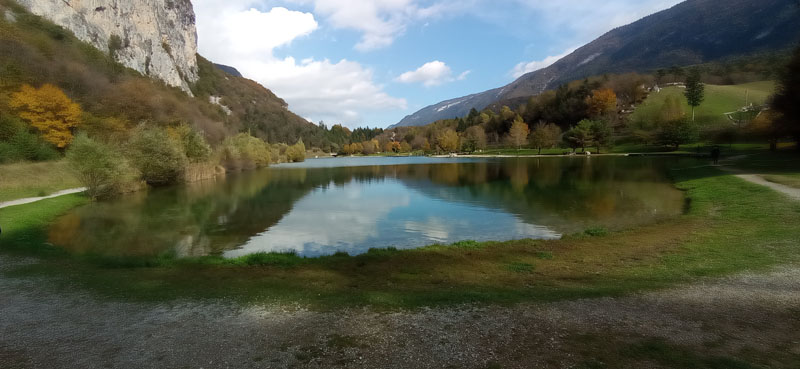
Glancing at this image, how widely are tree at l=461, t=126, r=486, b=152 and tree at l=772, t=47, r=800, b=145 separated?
106126 mm

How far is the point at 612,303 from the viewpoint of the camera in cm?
772

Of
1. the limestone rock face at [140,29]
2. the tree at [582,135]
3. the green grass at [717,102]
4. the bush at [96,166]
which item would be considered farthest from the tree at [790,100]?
the limestone rock face at [140,29]

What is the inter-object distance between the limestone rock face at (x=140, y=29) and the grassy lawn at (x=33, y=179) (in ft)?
252

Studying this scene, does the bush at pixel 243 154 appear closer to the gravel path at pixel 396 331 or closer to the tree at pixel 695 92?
the gravel path at pixel 396 331

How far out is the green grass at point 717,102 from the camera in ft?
349

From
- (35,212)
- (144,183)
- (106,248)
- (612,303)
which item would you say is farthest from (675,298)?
(144,183)

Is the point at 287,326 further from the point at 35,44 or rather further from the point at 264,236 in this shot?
the point at 35,44

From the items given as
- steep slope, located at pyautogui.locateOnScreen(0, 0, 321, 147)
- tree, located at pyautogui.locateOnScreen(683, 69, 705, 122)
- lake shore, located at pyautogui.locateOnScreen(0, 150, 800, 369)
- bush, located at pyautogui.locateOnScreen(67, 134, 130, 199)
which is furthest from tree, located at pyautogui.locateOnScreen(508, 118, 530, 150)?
lake shore, located at pyautogui.locateOnScreen(0, 150, 800, 369)

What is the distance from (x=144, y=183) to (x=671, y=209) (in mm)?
52067

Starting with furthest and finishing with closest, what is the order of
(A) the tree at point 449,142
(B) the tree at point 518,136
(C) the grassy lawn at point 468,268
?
(A) the tree at point 449,142
(B) the tree at point 518,136
(C) the grassy lawn at point 468,268

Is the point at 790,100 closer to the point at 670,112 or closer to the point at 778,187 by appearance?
the point at 778,187

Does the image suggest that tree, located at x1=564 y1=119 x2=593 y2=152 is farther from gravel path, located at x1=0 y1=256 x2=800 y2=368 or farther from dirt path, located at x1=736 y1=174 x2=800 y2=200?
gravel path, located at x1=0 y1=256 x2=800 y2=368

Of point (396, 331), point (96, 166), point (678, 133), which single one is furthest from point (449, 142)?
point (396, 331)

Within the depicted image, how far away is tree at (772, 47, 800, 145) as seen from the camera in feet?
133
